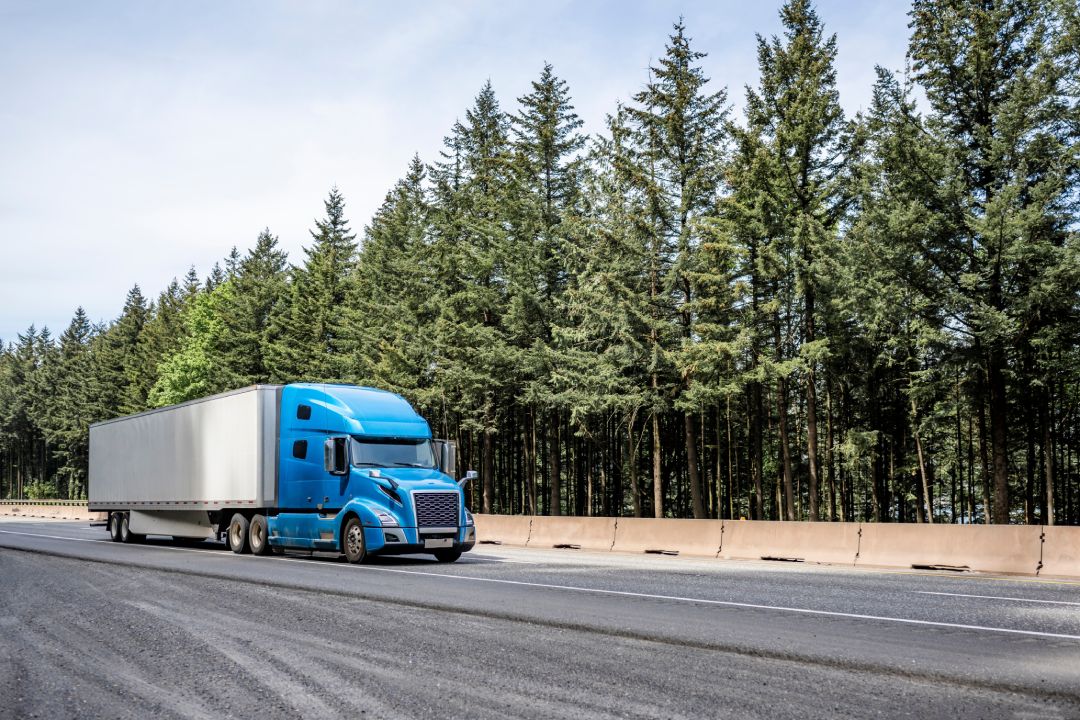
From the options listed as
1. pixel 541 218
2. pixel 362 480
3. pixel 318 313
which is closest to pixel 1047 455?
pixel 541 218

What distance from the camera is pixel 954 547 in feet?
58.7

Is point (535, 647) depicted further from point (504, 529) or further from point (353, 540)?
point (504, 529)

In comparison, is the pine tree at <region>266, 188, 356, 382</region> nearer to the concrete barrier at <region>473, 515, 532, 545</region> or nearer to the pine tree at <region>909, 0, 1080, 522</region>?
the concrete barrier at <region>473, 515, 532, 545</region>

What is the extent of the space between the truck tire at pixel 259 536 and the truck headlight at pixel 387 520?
4.46m

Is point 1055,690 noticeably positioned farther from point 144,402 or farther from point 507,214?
point 144,402

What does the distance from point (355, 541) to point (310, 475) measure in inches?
79.6

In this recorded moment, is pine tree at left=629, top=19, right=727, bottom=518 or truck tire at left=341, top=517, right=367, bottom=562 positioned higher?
pine tree at left=629, top=19, right=727, bottom=518

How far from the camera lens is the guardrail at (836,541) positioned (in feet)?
55.5

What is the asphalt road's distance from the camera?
621cm

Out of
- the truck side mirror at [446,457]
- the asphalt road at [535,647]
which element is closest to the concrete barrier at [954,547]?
the asphalt road at [535,647]

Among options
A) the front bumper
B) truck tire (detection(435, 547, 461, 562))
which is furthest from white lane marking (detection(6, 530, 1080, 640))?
truck tire (detection(435, 547, 461, 562))

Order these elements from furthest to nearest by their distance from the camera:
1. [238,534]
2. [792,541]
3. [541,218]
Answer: [541,218] < [238,534] < [792,541]

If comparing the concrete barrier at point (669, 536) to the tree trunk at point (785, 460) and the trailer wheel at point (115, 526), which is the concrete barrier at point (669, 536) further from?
the trailer wheel at point (115, 526)

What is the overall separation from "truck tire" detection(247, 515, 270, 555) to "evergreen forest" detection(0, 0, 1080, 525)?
53.2 ft
